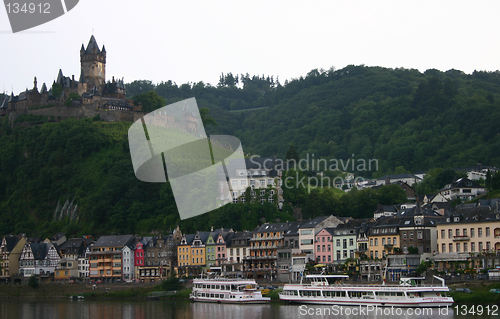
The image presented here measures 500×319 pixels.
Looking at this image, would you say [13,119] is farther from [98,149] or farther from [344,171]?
[344,171]

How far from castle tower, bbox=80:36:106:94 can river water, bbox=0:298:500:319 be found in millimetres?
76819

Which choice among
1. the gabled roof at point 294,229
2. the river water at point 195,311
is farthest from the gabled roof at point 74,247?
the gabled roof at point 294,229

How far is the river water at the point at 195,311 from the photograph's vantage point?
5456 cm

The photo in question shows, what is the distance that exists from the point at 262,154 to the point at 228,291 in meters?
106

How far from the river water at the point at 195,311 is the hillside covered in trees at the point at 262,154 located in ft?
93.0

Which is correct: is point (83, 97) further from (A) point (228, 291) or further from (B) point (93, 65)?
(A) point (228, 291)

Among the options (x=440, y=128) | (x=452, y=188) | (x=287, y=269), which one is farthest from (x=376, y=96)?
(x=287, y=269)

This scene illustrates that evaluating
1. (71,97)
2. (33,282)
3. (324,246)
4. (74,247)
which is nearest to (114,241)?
(74,247)

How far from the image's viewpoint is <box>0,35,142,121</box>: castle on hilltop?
136125 millimetres

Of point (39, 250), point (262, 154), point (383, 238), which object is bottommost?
point (39, 250)

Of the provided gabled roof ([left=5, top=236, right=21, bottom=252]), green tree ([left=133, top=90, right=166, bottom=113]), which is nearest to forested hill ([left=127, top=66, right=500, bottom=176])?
green tree ([left=133, top=90, right=166, bottom=113])

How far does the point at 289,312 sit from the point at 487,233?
22815 mm

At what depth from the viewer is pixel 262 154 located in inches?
6890

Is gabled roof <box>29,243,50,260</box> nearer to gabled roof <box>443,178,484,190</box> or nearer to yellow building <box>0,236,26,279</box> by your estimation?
yellow building <box>0,236,26,279</box>
